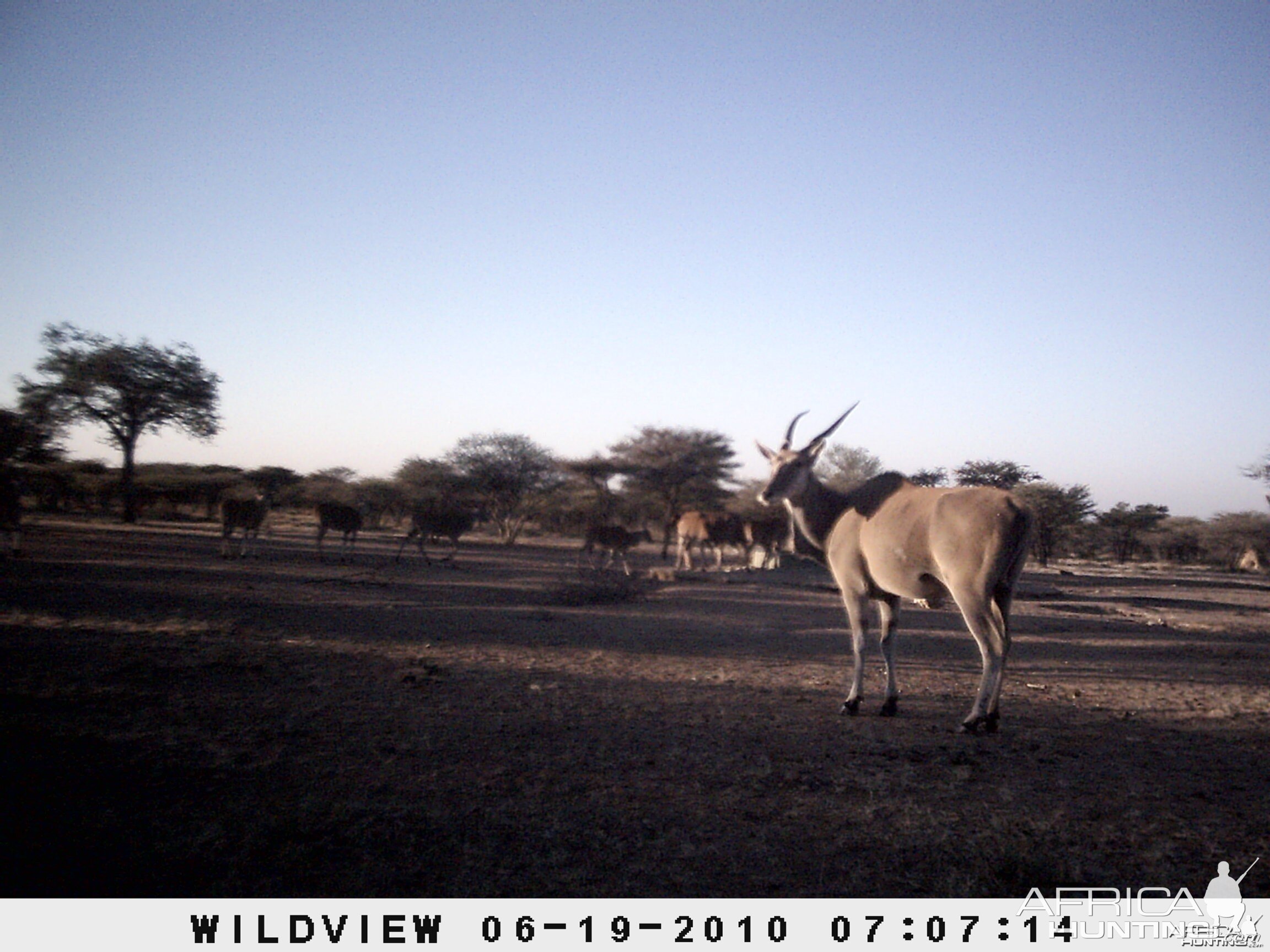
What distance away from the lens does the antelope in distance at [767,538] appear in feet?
93.3

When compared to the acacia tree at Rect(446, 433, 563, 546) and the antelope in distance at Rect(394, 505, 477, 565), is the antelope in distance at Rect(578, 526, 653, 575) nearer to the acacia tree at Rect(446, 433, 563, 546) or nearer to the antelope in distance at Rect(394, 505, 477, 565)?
the antelope in distance at Rect(394, 505, 477, 565)

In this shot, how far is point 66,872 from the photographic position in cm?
315

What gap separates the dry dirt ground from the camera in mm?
3434

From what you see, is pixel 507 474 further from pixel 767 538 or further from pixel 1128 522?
pixel 1128 522

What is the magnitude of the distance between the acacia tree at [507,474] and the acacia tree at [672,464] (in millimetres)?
5517

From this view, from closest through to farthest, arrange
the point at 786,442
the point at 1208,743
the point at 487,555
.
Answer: the point at 1208,743
the point at 786,442
the point at 487,555

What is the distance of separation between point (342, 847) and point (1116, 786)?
16.5ft

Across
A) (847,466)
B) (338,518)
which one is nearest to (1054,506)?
(847,466)

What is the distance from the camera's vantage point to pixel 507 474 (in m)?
46.0

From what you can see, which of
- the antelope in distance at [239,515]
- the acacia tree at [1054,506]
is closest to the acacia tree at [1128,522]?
the acacia tree at [1054,506]

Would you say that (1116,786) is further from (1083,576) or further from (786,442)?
(1083,576)

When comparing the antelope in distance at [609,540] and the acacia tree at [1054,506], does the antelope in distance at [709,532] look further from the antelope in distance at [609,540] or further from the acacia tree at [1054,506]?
the acacia tree at [1054,506]
